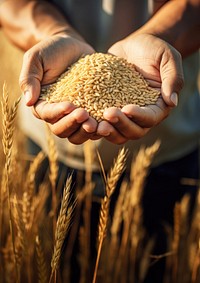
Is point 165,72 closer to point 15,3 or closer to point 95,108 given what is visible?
point 95,108

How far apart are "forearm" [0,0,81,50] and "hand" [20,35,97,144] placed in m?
0.09

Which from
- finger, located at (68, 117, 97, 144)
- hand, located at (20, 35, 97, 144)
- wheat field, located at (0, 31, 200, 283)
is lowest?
wheat field, located at (0, 31, 200, 283)

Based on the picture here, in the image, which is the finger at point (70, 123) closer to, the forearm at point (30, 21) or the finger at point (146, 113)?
the finger at point (146, 113)

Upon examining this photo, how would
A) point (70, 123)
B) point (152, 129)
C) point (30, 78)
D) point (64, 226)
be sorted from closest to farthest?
1. point (64, 226)
2. point (70, 123)
3. point (30, 78)
4. point (152, 129)

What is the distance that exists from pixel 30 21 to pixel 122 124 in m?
0.62

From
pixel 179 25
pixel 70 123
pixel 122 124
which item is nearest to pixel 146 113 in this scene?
pixel 122 124

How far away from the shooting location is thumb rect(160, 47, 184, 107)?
117 cm

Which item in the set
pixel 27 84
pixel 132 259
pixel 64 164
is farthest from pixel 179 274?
pixel 27 84

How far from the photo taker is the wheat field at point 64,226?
93cm

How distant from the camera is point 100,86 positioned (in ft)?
4.21

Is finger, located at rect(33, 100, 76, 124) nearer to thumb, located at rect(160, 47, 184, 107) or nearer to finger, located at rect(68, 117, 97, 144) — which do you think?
finger, located at rect(68, 117, 97, 144)

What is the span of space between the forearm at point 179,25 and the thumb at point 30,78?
37cm

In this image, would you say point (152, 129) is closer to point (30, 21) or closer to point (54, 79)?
point (54, 79)

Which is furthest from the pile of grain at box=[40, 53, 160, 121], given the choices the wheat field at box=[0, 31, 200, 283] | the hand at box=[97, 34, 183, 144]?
the wheat field at box=[0, 31, 200, 283]
